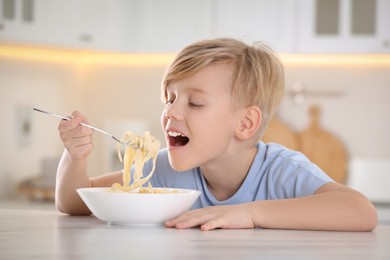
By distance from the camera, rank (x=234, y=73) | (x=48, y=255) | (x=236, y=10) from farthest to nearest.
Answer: (x=236, y=10)
(x=234, y=73)
(x=48, y=255)

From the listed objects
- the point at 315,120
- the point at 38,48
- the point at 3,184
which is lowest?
the point at 3,184

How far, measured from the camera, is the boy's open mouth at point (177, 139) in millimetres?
1513

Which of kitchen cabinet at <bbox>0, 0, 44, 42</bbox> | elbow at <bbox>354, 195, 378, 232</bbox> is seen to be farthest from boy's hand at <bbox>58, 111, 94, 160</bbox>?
kitchen cabinet at <bbox>0, 0, 44, 42</bbox>

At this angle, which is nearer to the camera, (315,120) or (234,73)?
(234,73)

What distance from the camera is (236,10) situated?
149 inches

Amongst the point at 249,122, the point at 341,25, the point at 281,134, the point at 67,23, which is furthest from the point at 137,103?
the point at 249,122

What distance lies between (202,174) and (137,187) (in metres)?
0.28

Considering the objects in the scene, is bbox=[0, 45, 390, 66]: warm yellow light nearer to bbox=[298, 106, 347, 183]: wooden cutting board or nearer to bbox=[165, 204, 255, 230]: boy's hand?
bbox=[298, 106, 347, 183]: wooden cutting board

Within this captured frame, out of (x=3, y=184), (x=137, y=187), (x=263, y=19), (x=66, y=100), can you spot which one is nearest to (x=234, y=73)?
(x=137, y=187)

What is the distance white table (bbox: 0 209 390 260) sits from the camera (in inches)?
35.5

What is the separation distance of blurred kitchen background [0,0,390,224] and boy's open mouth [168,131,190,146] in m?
2.00

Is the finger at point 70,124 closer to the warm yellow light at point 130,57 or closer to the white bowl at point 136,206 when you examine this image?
the white bowl at point 136,206

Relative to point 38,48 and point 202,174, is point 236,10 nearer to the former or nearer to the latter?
point 38,48

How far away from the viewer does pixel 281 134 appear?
3891mm
